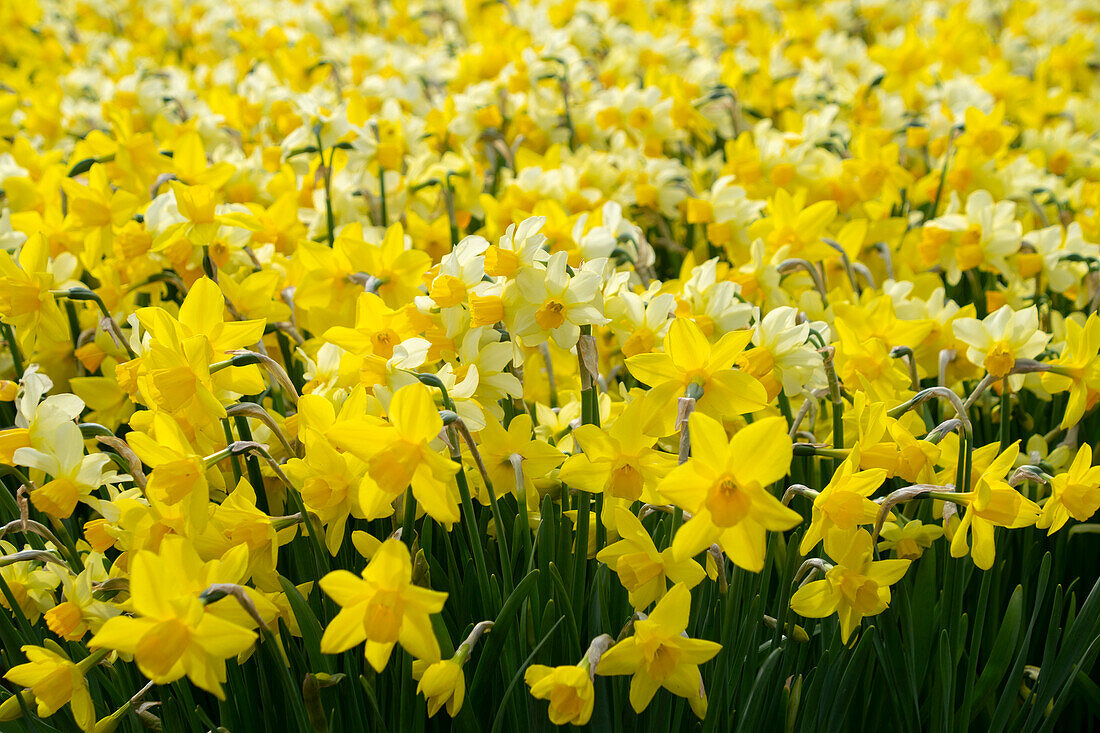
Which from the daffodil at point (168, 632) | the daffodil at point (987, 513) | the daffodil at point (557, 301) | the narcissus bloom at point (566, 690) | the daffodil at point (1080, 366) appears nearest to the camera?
the daffodil at point (168, 632)

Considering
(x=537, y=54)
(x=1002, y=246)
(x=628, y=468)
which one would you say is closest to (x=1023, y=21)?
(x=537, y=54)

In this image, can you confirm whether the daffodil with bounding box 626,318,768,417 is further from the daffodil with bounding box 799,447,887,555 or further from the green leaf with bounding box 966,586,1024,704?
the green leaf with bounding box 966,586,1024,704

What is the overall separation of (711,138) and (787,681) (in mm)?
2697

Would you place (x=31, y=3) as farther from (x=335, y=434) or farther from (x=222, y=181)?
(x=335, y=434)

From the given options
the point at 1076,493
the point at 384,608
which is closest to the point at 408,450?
the point at 384,608

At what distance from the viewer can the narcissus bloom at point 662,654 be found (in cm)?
117

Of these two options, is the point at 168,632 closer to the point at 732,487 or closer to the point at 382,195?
the point at 732,487

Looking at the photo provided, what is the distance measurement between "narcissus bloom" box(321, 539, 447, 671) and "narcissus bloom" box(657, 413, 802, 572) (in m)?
0.31

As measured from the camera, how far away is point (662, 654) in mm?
1198

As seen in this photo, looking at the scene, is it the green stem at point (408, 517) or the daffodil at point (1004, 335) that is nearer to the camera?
the green stem at point (408, 517)

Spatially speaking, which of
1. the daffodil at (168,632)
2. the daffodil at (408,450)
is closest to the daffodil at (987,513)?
the daffodil at (408,450)

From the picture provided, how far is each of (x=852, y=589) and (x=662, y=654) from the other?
290 millimetres

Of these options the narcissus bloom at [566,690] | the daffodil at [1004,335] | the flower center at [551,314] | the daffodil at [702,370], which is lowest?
the narcissus bloom at [566,690]

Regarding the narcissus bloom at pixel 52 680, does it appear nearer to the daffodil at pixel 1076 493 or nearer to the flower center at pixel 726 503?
the flower center at pixel 726 503
